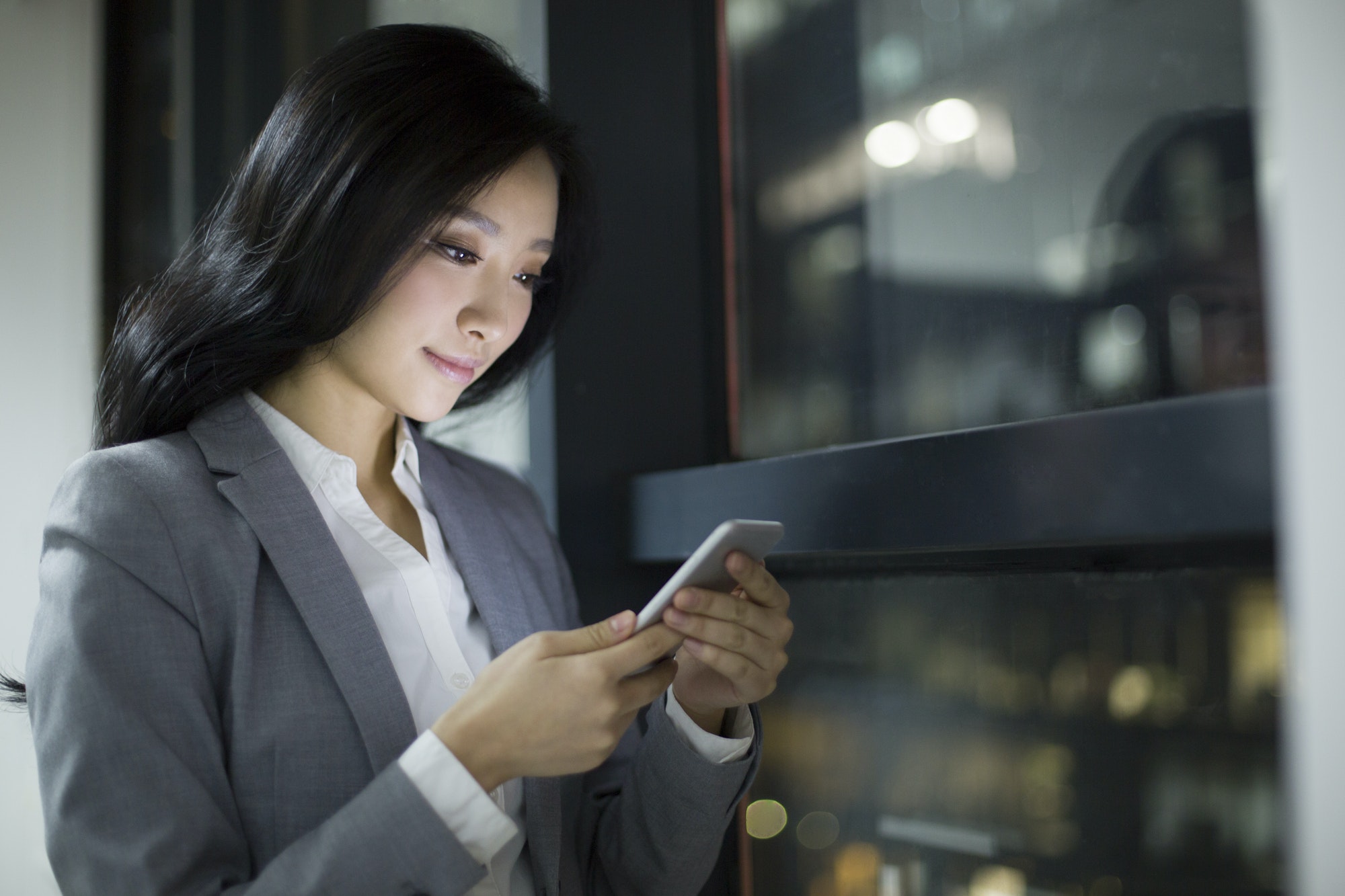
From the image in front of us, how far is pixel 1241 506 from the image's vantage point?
30.5 inches

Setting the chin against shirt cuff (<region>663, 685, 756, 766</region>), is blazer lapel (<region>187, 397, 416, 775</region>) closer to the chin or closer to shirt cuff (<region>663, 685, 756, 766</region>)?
the chin

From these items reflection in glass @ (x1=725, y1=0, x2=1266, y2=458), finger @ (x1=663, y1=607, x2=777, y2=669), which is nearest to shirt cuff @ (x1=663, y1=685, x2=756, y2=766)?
finger @ (x1=663, y1=607, x2=777, y2=669)

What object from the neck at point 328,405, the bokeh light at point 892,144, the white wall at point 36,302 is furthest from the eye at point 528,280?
the white wall at point 36,302

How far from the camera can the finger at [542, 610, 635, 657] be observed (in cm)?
96

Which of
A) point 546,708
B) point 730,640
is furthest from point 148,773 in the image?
point 730,640

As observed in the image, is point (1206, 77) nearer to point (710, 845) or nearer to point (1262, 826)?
point (1262, 826)

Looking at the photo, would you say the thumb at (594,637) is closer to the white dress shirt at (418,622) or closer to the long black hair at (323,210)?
the white dress shirt at (418,622)

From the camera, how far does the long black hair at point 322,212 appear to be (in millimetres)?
1141

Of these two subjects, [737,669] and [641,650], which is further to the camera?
[737,669]

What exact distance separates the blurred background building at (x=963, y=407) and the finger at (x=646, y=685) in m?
0.25

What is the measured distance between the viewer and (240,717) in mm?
1012

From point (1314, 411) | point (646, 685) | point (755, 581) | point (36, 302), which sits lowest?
point (646, 685)

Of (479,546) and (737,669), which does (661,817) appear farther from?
(479,546)

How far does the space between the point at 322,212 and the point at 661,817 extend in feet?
2.76
